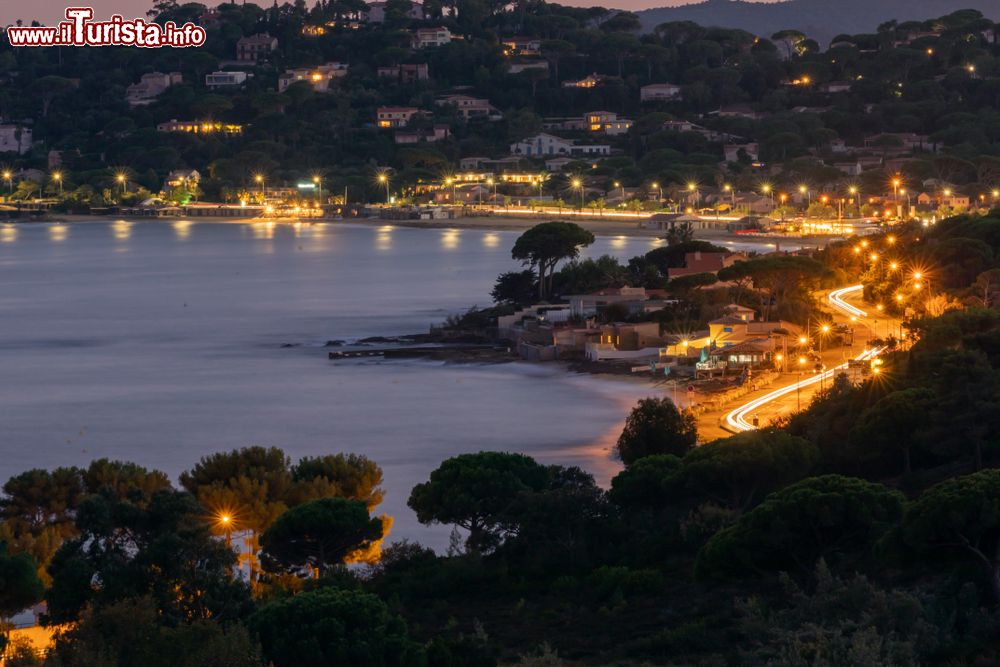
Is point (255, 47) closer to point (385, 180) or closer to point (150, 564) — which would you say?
point (385, 180)

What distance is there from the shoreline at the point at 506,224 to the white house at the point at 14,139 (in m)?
9.27

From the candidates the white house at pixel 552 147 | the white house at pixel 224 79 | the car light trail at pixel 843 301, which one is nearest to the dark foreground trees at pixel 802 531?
the car light trail at pixel 843 301

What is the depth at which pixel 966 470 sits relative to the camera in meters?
11.2

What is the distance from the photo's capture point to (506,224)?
55594 mm

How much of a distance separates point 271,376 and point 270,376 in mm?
22

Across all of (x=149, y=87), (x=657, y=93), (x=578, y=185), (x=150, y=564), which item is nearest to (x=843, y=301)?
(x=150, y=564)

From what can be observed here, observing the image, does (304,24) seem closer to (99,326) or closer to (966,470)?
(99,326)

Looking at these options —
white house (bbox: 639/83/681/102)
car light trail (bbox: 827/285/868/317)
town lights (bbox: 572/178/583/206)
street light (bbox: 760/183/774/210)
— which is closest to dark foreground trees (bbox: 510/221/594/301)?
car light trail (bbox: 827/285/868/317)

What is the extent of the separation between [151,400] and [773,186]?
36.0 m

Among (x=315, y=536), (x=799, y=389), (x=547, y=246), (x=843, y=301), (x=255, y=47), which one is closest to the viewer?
(x=315, y=536)

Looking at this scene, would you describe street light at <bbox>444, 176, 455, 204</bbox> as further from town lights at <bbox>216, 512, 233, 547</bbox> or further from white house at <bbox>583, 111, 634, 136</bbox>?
town lights at <bbox>216, 512, 233, 547</bbox>

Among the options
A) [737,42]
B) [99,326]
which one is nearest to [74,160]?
[737,42]

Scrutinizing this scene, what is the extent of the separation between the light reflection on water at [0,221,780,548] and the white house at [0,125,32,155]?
31807 mm

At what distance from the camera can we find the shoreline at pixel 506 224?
1719 inches
